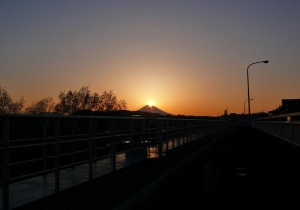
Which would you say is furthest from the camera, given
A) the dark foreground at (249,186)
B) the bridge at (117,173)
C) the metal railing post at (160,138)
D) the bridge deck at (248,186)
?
the metal railing post at (160,138)

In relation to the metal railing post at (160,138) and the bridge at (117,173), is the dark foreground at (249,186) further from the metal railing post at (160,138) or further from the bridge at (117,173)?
the metal railing post at (160,138)

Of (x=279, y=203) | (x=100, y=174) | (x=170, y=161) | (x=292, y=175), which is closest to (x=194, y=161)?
(x=100, y=174)

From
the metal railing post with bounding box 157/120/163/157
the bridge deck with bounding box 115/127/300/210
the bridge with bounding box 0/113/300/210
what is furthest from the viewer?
the metal railing post with bounding box 157/120/163/157

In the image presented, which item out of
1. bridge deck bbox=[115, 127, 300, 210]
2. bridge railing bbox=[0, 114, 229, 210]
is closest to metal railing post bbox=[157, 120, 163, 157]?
bridge railing bbox=[0, 114, 229, 210]

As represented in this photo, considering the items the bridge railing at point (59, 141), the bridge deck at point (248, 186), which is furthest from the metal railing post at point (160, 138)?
the bridge deck at point (248, 186)

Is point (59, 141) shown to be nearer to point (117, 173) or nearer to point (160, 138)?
point (117, 173)

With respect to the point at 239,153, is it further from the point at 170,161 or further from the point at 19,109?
the point at 19,109

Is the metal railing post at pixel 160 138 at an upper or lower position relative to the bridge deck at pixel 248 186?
upper

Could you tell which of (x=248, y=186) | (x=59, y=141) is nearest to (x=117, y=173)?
(x=59, y=141)

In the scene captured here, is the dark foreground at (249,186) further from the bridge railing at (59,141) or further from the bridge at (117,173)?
the bridge railing at (59,141)

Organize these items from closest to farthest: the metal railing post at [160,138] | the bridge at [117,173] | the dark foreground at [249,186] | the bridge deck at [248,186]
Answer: the bridge at [117,173], the bridge deck at [248,186], the dark foreground at [249,186], the metal railing post at [160,138]

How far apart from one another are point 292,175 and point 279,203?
4.30m

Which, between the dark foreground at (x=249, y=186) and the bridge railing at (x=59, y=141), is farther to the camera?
the dark foreground at (x=249, y=186)

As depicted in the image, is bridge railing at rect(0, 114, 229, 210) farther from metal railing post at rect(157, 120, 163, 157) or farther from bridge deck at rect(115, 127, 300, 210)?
bridge deck at rect(115, 127, 300, 210)
